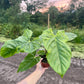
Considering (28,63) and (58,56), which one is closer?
(58,56)

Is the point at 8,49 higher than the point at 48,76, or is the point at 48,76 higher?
the point at 8,49

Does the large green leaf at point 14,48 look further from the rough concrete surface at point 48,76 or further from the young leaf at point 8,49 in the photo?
the rough concrete surface at point 48,76

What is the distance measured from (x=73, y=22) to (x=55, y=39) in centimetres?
727

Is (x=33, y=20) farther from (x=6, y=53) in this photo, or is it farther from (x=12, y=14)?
(x=6, y=53)

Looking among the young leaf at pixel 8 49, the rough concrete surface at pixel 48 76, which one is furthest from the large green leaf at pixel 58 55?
the rough concrete surface at pixel 48 76

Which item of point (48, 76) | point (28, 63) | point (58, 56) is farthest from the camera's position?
point (48, 76)

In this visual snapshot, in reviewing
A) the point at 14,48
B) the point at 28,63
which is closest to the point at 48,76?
the point at 28,63

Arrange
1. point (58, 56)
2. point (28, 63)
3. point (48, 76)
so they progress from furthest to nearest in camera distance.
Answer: point (48, 76)
point (28, 63)
point (58, 56)

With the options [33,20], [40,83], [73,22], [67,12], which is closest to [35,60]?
[40,83]

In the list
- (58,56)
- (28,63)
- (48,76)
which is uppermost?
(58,56)

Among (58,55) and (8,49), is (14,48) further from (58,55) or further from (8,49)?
(58,55)

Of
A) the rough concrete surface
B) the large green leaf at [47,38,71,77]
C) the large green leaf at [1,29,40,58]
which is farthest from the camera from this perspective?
the rough concrete surface

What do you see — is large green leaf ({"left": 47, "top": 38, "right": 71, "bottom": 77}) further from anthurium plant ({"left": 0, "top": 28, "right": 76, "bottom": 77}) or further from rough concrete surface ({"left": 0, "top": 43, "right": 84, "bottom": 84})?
rough concrete surface ({"left": 0, "top": 43, "right": 84, "bottom": 84})

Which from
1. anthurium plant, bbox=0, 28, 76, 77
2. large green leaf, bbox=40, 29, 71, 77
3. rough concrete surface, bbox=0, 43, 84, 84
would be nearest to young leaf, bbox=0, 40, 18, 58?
anthurium plant, bbox=0, 28, 76, 77
